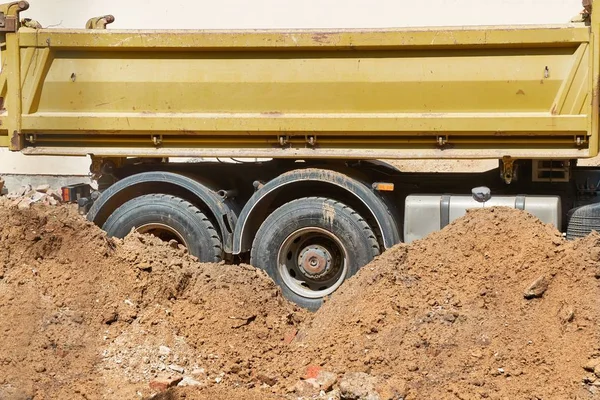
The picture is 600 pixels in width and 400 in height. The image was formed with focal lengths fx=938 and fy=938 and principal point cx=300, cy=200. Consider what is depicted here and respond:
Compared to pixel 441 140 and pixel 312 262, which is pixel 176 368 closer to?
pixel 312 262

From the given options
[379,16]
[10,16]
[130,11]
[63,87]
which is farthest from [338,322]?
[130,11]

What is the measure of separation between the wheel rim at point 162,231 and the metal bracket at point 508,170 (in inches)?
114

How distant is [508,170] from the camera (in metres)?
8.10

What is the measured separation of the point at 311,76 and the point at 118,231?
7.51 feet

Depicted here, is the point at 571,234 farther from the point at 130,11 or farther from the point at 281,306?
the point at 130,11

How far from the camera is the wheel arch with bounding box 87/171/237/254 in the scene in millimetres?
8492

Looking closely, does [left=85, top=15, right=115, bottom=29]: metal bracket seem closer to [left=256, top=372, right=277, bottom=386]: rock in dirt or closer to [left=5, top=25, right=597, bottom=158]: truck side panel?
[left=5, top=25, right=597, bottom=158]: truck side panel

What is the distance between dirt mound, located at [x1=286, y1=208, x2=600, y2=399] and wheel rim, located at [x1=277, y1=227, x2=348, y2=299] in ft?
3.33

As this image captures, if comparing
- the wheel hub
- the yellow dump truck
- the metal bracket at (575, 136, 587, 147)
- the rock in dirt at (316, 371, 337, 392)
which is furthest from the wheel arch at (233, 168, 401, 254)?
the rock in dirt at (316, 371, 337, 392)

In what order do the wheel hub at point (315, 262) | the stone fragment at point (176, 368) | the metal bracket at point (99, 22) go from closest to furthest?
1. the stone fragment at point (176, 368)
2. the wheel hub at point (315, 262)
3. the metal bracket at point (99, 22)

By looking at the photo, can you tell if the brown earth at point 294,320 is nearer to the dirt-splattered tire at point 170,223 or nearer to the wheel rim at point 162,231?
the dirt-splattered tire at point 170,223

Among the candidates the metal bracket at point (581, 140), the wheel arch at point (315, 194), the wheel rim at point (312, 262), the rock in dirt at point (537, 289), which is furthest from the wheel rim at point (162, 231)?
the metal bracket at point (581, 140)

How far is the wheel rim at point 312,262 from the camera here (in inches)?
326

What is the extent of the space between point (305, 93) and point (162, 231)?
6.23ft
